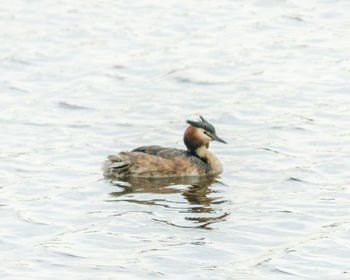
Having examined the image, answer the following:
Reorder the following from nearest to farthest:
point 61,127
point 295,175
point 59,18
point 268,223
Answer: point 268,223 < point 295,175 < point 61,127 < point 59,18

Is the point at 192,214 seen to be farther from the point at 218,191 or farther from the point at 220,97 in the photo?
the point at 220,97

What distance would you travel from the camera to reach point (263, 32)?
22.3 meters

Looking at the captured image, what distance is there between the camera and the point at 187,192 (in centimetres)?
1401

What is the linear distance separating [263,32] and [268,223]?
35.3 feet

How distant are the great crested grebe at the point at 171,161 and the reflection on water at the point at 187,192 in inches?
4.3

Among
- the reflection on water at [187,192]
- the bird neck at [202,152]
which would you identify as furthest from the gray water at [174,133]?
the bird neck at [202,152]

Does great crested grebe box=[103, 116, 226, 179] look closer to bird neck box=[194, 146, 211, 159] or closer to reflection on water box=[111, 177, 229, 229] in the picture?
bird neck box=[194, 146, 211, 159]

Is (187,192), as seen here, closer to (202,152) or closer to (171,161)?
(171,161)

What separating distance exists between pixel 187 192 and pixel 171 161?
99 cm

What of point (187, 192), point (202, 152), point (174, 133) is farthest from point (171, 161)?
point (174, 133)

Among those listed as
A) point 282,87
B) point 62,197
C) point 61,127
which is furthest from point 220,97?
point 62,197

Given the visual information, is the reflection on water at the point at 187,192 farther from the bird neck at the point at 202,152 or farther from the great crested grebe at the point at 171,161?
the bird neck at the point at 202,152

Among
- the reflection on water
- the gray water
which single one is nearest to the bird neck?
the gray water

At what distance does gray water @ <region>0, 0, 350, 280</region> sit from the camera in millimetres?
11125
